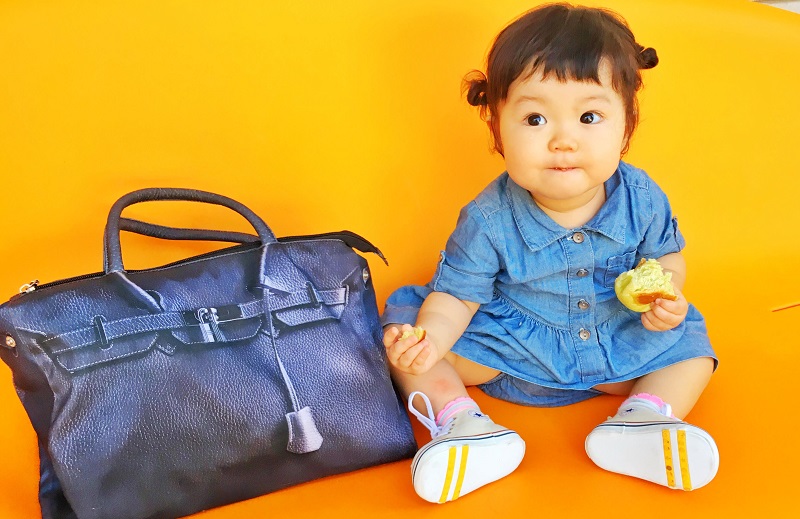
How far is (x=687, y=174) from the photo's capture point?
5.29 ft

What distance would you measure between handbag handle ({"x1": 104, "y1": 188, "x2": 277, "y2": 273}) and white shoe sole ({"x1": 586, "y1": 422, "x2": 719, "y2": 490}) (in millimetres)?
556

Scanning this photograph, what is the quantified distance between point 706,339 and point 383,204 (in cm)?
63

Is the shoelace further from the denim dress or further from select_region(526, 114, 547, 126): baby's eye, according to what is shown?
select_region(526, 114, 547, 126): baby's eye

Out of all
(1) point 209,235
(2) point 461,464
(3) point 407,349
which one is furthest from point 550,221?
(1) point 209,235

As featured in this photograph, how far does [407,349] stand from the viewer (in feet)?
3.68

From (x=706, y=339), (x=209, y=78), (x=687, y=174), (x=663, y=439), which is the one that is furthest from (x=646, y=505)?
(x=209, y=78)

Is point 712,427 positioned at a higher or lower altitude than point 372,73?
lower

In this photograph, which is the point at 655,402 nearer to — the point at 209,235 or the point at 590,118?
the point at 590,118

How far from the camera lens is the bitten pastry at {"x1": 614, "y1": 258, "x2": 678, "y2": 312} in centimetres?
118

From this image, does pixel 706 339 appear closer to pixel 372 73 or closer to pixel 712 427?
pixel 712 427

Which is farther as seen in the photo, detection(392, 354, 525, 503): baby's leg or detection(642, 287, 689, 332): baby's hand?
detection(642, 287, 689, 332): baby's hand

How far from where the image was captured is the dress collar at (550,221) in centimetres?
126

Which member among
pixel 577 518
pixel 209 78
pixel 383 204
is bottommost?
pixel 577 518

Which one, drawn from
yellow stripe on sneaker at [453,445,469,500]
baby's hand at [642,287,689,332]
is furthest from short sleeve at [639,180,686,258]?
yellow stripe on sneaker at [453,445,469,500]
